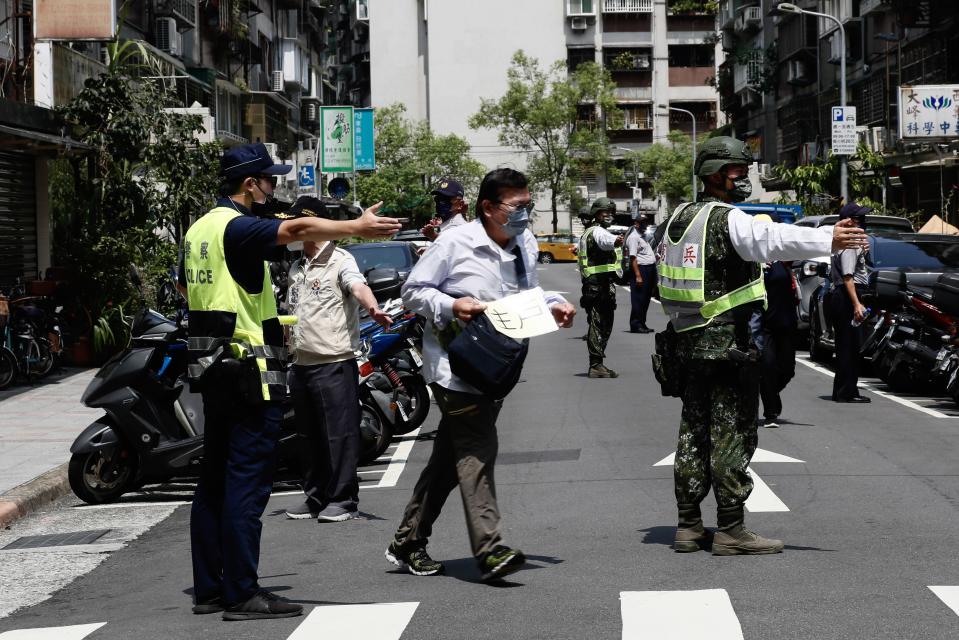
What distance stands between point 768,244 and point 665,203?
84.1 metres

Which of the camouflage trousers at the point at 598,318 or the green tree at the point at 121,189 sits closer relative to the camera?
the camouflage trousers at the point at 598,318

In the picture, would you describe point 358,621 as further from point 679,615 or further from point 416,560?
point 679,615

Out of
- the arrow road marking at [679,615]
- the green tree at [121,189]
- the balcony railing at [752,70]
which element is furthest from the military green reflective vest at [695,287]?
the balcony railing at [752,70]

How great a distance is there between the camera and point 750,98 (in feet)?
223

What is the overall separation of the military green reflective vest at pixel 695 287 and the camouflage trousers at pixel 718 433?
0.25 m

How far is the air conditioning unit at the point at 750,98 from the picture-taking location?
67188 millimetres

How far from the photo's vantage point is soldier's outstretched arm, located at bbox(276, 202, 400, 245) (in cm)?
586

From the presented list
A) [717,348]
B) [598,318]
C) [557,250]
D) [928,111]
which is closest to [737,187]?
[717,348]

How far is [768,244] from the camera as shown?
23.7 feet

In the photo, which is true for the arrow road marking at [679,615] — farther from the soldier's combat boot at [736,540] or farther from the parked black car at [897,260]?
the parked black car at [897,260]

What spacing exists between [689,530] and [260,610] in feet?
7.64

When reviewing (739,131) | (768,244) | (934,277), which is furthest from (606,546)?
(739,131)

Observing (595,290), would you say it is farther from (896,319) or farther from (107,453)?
(107,453)

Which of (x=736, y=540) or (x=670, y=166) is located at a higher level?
(x=670, y=166)
